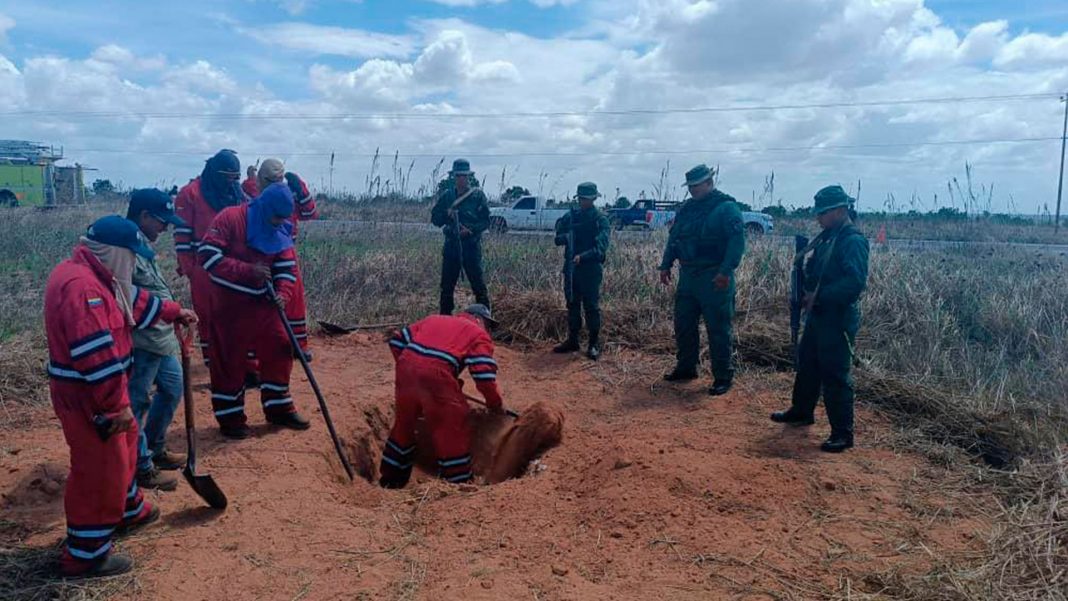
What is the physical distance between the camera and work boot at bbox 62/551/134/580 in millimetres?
3604

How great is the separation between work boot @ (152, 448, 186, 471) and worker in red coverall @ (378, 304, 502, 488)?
1.42m

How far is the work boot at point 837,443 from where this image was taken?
5.62 metres

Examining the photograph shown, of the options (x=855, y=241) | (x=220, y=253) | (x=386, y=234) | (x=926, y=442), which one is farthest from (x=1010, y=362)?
(x=386, y=234)

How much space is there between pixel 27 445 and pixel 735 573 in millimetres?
4611

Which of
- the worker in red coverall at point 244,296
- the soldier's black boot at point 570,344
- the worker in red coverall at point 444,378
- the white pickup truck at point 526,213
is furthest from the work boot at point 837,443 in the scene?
the white pickup truck at point 526,213

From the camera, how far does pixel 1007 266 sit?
1177 cm

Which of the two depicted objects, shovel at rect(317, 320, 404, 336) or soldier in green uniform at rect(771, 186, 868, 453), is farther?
shovel at rect(317, 320, 404, 336)

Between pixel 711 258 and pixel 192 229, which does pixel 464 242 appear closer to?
pixel 711 258

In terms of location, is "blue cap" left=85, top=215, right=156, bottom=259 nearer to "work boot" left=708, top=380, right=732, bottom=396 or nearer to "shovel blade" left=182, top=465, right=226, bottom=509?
"shovel blade" left=182, top=465, right=226, bottom=509

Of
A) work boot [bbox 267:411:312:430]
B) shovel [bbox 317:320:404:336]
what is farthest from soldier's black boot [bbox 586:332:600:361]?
work boot [bbox 267:411:312:430]

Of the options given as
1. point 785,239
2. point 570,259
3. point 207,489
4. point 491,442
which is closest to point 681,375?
point 570,259

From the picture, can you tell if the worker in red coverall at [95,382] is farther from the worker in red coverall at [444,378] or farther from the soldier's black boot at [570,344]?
the soldier's black boot at [570,344]

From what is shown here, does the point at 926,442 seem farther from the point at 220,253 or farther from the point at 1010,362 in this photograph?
the point at 220,253

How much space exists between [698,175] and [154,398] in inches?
184
